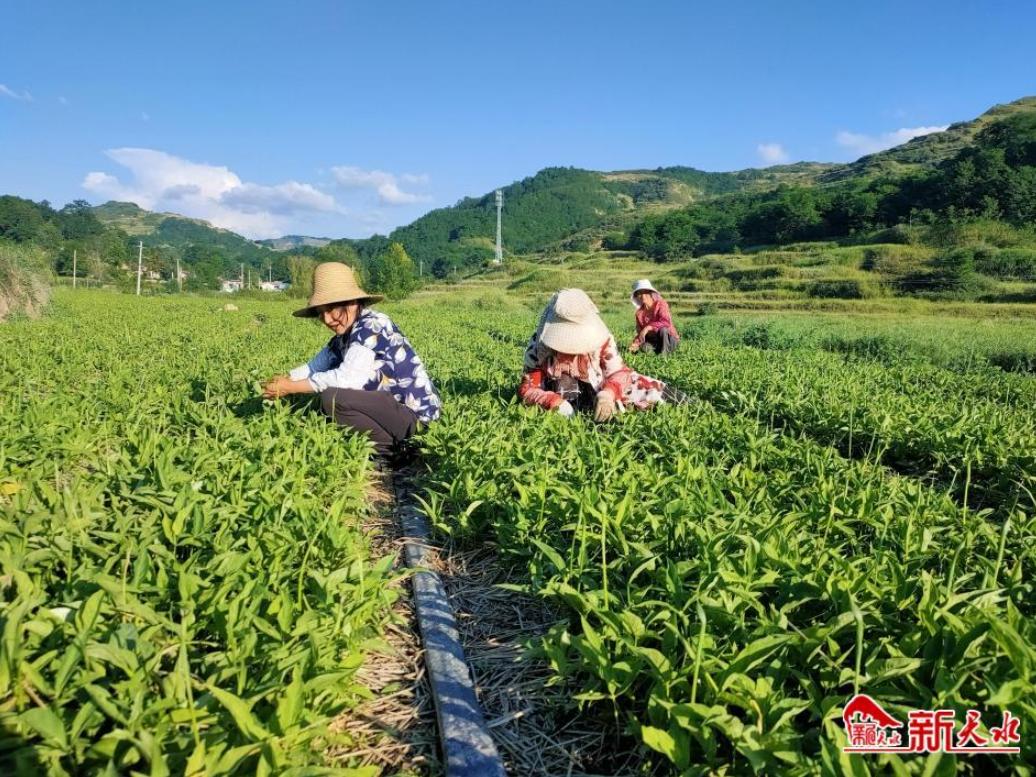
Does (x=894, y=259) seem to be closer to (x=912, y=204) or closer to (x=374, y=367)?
(x=912, y=204)

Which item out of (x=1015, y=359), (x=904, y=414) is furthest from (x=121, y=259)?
(x=904, y=414)

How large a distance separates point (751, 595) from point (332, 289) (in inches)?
133

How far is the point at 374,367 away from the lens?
430 cm

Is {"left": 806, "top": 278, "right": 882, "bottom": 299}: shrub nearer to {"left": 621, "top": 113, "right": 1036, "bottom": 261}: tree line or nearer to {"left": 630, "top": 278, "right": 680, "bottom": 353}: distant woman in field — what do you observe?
{"left": 621, "top": 113, "right": 1036, "bottom": 261}: tree line

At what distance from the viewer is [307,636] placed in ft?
5.71

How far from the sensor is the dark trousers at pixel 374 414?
13.5 feet

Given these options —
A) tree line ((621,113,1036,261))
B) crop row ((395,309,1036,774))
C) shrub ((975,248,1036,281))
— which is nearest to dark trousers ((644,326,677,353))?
crop row ((395,309,1036,774))

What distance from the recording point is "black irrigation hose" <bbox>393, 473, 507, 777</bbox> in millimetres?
1614

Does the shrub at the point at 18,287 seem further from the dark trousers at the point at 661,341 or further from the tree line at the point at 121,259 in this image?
the tree line at the point at 121,259

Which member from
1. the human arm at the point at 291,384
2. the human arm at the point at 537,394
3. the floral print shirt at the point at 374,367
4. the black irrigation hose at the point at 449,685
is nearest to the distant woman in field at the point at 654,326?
the human arm at the point at 537,394

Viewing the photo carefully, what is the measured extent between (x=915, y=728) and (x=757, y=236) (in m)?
69.7

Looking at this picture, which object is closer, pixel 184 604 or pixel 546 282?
pixel 184 604

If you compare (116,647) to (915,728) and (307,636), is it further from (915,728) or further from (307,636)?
(915,728)

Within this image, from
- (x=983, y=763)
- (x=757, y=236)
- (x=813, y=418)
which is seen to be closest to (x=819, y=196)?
(x=757, y=236)
